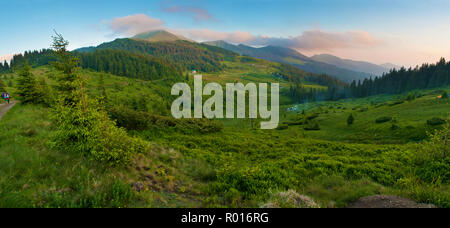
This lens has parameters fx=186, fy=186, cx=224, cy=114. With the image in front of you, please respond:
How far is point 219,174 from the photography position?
38.0 feet

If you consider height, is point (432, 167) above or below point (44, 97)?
below

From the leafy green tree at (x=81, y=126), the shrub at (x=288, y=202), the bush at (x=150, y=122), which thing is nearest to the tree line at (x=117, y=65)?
the bush at (x=150, y=122)

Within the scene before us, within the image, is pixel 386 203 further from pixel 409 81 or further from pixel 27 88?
pixel 409 81

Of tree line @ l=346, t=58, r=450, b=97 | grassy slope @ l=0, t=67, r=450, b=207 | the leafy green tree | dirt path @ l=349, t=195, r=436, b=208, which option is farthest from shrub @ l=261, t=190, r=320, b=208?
tree line @ l=346, t=58, r=450, b=97

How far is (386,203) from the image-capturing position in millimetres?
7051

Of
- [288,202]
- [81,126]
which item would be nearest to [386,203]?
[288,202]

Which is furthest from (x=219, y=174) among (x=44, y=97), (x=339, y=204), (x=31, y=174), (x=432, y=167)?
(x=44, y=97)

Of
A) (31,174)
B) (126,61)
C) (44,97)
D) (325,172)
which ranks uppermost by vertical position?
(126,61)

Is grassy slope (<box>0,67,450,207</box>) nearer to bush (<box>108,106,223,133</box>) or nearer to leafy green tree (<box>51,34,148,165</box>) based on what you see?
leafy green tree (<box>51,34,148,165</box>)
